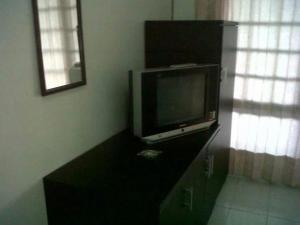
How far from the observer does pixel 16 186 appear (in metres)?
1.39

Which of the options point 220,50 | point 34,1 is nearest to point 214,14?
point 220,50

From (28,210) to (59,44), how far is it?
0.86m

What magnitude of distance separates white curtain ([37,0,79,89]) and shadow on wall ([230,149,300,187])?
2018mm

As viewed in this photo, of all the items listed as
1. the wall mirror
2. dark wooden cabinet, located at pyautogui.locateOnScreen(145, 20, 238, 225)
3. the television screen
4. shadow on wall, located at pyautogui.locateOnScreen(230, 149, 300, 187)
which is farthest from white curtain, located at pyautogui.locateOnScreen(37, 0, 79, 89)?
shadow on wall, located at pyautogui.locateOnScreen(230, 149, 300, 187)

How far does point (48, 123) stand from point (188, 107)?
1035 mm

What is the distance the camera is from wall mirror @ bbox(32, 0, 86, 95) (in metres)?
1.44

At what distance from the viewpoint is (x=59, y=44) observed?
5.09 feet

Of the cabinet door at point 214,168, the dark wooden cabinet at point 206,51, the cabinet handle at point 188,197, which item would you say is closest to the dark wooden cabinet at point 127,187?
the cabinet handle at point 188,197

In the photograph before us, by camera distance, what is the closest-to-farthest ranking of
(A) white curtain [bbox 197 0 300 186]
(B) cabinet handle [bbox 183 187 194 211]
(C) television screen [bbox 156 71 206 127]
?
(B) cabinet handle [bbox 183 187 194 211], (C) television screen [bbox 156 71 206 127], (A) white curtain [bbox 197 0 300 186]

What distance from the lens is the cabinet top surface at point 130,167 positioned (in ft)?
4.76

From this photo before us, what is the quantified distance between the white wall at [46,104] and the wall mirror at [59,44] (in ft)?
0.15

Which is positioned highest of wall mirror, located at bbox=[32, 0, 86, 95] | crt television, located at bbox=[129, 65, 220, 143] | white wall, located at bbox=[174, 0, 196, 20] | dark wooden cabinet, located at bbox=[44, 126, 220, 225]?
white wall, located at bbox=[174, 0, 196, 20]

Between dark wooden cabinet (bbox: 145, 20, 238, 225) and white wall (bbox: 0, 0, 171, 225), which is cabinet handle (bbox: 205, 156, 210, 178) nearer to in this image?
dark wooden cabinet (bbox: 145, 20, 238, 225)

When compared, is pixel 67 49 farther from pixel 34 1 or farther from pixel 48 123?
pixel 48 123
